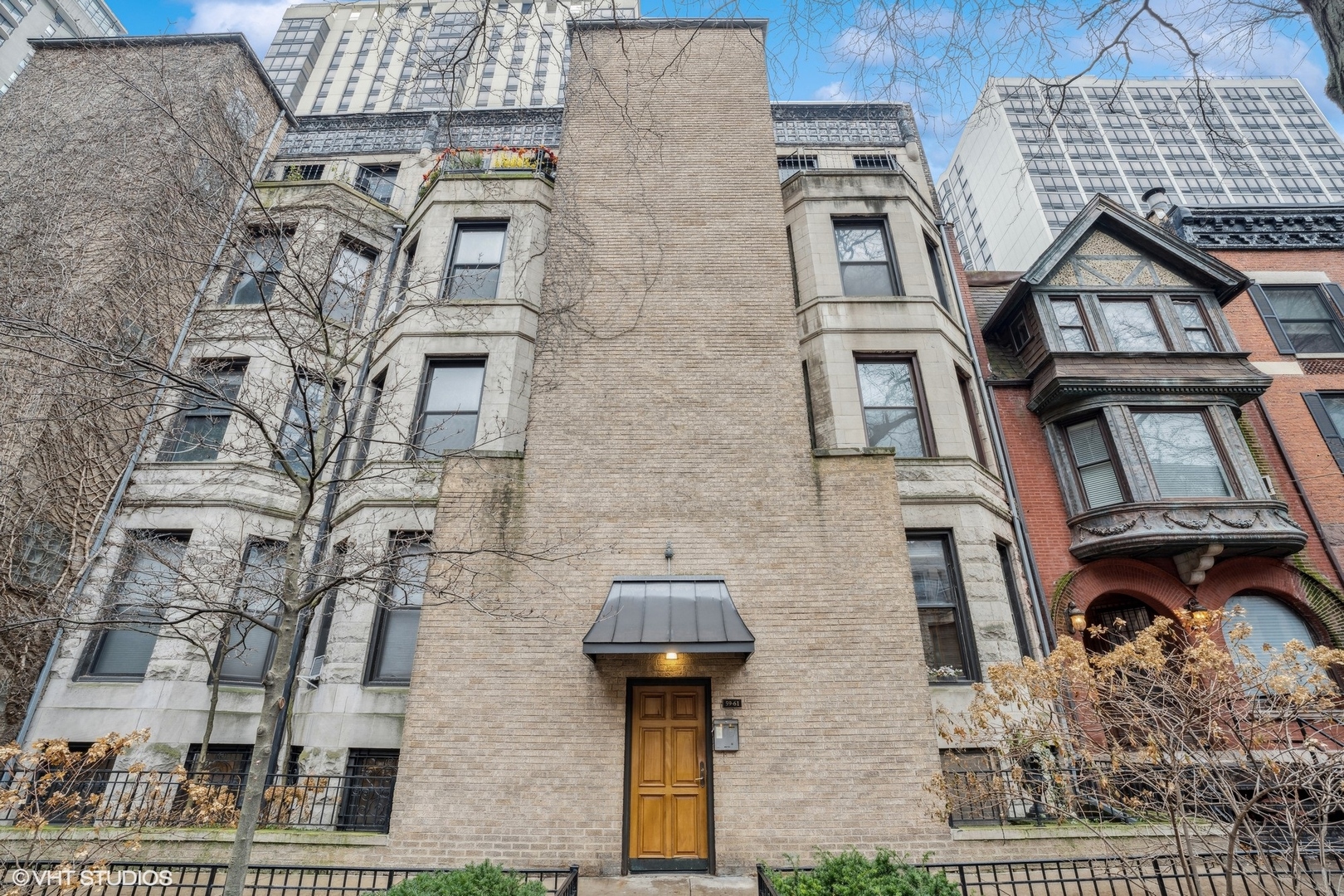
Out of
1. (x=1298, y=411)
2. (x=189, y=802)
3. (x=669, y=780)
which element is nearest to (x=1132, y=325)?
(x=1298, y=411)

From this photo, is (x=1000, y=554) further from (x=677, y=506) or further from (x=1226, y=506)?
(x=677, y=506)

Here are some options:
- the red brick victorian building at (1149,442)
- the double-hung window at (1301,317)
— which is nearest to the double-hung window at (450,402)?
the red brick victorian building at (1149,442)

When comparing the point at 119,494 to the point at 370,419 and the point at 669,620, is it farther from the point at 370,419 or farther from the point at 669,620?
the point at 669,620

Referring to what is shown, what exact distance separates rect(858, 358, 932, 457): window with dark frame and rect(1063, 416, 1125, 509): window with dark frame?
12.7 feet

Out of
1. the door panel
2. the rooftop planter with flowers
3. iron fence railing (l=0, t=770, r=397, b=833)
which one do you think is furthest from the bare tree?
the rooftop planter with flowers

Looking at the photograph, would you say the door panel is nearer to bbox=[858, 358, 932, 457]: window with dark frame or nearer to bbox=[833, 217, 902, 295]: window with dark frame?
bbox=[858, 358, 932, 457]: window with dark frame

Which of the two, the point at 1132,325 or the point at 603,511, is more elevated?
the point at 1132,325

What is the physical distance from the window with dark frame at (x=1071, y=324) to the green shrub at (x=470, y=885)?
1434 cm

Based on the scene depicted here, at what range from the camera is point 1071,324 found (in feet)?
47.4

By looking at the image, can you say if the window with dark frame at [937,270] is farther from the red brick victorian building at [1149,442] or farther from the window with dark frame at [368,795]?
the window with dark frame at [368,795]

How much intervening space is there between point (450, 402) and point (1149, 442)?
1415cm

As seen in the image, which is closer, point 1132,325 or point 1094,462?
point 1094,462

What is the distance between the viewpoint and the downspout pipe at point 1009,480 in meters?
11.6

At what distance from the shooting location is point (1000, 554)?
12.1 metres
